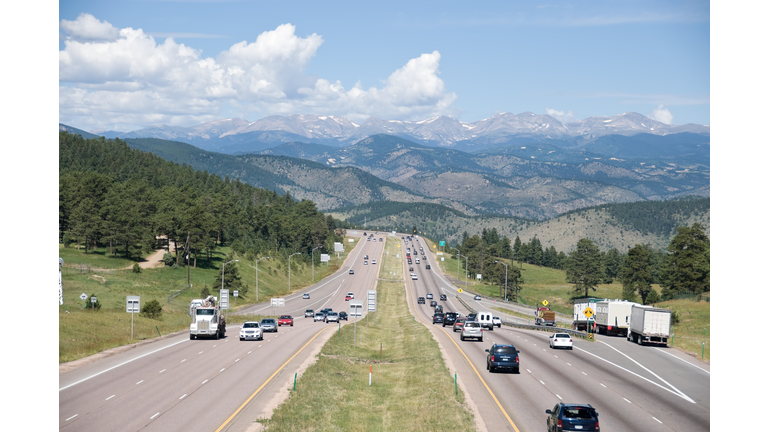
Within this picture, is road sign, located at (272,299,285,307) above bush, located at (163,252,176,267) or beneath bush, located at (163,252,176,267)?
beneath

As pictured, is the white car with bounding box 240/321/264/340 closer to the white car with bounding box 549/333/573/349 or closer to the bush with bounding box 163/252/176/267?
the white car with bounding box 549/333/573/349

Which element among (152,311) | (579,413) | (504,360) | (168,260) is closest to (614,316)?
(504,360)

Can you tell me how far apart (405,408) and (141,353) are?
83.8 ft

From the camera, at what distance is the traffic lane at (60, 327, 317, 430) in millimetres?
28297

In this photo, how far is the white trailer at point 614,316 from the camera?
247ft

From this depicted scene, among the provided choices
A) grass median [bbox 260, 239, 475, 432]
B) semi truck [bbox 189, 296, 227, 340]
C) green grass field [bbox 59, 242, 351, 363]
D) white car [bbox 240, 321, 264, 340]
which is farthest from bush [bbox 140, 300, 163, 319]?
grass median [bbox 260, 239, 475, 432]

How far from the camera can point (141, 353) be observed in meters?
49.9

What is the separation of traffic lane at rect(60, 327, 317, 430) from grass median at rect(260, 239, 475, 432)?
4.63 meters

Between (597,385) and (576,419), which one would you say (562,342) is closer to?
(597,385)

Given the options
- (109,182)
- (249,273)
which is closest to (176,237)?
(249,273)

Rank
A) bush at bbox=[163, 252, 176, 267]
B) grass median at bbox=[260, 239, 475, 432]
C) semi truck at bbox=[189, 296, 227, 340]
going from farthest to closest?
bush at bbox=[163, 252, 176, 267] → semi truck at bbox=[189, 296, 227, 340] → grass median at bbox=[260, 239, 475, 432]


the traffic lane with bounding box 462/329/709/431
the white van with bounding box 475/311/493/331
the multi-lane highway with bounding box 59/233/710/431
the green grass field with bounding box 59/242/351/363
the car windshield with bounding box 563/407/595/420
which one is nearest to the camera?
the car windshield with bounding box 563/407/595/420

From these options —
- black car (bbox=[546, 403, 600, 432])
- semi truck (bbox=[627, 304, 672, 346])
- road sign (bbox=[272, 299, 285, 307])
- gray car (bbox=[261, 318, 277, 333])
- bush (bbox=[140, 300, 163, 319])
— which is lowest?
road sign (bbox=[272, 299, 285, 307])

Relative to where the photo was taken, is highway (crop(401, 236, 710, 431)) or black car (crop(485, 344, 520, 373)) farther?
black car (crop(485, 344, 520, 373))
